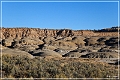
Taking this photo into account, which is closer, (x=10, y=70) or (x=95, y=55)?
(x=10, y=70)

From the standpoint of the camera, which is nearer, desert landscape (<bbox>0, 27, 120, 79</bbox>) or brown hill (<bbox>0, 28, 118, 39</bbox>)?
→ desert landscape (<bbox>0, 27, 120, 79</bbox>)

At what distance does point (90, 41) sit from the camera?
302 feet

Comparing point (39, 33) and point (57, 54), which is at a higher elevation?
point (39, 33)

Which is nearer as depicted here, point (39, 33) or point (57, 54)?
point (57, 54)

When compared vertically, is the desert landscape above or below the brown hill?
below

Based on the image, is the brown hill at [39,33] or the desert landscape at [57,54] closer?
the desert landscape at [57,54]

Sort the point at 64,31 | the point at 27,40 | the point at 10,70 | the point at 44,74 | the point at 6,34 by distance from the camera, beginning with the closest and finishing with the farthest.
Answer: the point at 44,74, the point at 10,70, the point at 27,40, the point at 6,34, the point at 64,31

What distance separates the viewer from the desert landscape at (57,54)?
1466 centimetres

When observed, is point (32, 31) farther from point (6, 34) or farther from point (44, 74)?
point (44, 74)

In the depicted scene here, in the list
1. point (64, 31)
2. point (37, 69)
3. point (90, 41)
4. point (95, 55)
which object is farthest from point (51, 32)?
point (37, 69)

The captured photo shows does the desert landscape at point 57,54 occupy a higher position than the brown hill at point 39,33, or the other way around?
the brown hill at point 39,33

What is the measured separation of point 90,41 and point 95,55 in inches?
1869

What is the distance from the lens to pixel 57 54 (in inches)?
1847

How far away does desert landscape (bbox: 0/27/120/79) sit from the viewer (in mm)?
14656
